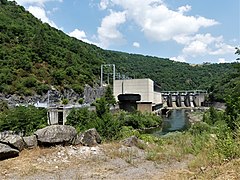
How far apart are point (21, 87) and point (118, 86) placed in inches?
887

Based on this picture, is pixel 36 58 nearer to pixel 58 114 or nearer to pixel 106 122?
pixel 58 114

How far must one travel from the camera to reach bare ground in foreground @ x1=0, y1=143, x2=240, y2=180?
250 inches

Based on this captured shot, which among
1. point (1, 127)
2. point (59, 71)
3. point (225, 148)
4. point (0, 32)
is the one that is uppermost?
point (0, 32)

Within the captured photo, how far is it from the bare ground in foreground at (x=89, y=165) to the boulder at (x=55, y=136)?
22cm

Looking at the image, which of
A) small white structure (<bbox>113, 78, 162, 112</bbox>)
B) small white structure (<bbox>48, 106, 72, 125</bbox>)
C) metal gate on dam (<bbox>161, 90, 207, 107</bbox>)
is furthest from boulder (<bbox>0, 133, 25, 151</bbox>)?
metal gate on dam (<bbox>161, 90, 207, 107</bbox>)

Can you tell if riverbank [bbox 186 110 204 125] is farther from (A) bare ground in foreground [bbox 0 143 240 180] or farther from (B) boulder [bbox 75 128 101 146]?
(A) bare ground in foreground [bbox 0 143 240 180]

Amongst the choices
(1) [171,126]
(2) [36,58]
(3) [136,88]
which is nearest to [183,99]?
(3) [136,88]

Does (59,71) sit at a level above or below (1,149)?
above

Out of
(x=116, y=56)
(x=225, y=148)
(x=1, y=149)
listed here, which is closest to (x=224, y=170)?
(x=225, y=148)

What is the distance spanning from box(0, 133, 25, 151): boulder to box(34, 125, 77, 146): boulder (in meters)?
0.52

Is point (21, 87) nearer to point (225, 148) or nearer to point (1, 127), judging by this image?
point (1, 127)

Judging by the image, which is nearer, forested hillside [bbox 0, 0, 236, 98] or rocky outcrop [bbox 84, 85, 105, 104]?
forested hillside [bbox 0, 0, 236, 98]

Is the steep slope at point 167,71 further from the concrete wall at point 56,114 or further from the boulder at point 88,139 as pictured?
the boulder at point 88,139

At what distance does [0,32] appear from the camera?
58.9m
